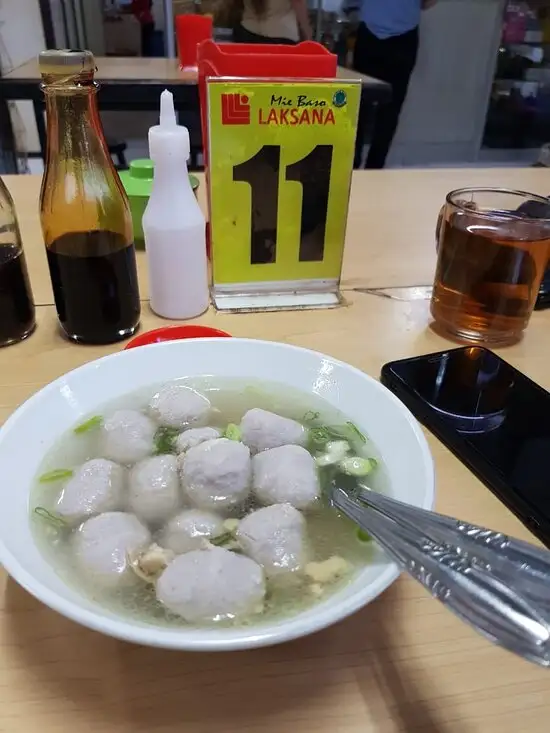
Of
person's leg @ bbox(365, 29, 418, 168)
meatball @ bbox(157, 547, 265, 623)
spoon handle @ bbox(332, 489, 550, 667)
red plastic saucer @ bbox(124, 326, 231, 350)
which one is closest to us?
spoon handle @ bbox(332, 489, 550, 667)

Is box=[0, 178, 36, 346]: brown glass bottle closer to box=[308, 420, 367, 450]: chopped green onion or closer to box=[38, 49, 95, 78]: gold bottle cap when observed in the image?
box=[38, 49, 95, 78]: gold bottle cap

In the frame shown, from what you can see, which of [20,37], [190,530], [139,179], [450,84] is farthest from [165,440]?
[450,84]

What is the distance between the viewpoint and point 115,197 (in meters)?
0.80

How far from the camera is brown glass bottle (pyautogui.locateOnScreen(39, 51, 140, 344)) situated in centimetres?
73

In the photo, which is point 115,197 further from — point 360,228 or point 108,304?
point 360,228

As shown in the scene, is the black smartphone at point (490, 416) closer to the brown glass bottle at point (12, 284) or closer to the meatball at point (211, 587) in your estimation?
the meatball at point (211, 587)

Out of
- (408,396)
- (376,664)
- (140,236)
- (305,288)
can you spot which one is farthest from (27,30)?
(376,664)

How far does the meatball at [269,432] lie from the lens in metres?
0.60

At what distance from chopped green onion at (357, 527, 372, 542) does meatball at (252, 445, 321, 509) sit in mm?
68

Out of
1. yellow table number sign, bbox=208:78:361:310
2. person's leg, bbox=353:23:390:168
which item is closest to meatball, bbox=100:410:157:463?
yellow table number sign, bbox=208:78:361:310

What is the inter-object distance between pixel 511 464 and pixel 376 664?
27 centimetres

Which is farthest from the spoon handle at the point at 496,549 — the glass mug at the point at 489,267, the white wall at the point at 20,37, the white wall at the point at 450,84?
the white wall at the point at 450,84

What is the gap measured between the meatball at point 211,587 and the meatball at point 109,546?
38mm

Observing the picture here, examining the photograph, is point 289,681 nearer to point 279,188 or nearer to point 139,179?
point 279,188
